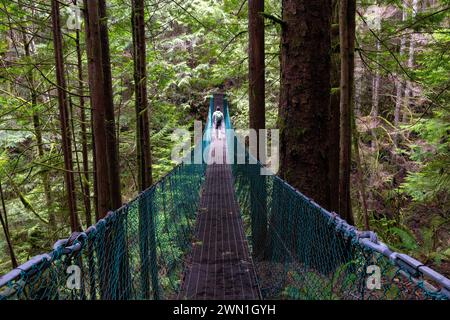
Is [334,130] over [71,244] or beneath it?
over

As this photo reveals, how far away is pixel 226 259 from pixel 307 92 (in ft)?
5.55

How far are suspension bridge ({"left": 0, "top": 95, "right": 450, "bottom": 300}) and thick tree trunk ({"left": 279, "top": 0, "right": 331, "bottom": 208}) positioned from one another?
1.10 feet

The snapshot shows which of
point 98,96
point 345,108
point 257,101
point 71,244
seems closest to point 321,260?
point 345,108

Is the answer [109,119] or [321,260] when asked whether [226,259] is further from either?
[109,119]

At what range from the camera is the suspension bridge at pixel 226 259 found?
3.94ft

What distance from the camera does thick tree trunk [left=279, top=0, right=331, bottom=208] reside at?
8.90ft

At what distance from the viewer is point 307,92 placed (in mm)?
2725

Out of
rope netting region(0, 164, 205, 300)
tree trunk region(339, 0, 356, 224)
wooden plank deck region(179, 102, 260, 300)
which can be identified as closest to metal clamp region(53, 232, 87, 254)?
rope netting region(0, 164, 205, 300)

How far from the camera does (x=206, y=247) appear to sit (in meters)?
3.47

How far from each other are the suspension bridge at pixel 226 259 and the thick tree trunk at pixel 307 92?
34cm

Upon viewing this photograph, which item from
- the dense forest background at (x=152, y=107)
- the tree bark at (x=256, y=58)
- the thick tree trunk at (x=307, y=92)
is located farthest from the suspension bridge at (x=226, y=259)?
the tree bark at (x=256, y=58)
